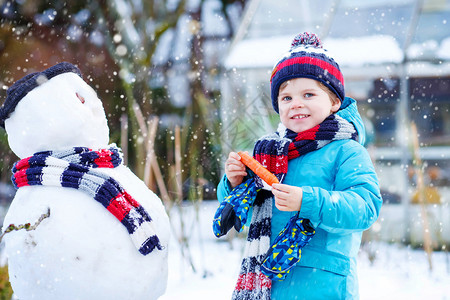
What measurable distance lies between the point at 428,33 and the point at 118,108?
3.08m

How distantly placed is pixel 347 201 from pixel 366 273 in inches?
92.6

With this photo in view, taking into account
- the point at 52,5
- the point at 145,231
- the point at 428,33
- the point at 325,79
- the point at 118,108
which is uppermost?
the point at 52,5

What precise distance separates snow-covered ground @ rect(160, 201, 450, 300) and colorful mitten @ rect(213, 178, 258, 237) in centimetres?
146

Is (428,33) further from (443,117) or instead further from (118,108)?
(118,108)

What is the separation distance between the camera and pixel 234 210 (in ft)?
4.10

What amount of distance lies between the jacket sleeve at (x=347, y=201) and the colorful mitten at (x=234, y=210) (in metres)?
0.20

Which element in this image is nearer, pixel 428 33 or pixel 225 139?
pixel 225 139

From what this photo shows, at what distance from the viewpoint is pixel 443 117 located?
418 centimetres

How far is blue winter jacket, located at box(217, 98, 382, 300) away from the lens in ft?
3.60

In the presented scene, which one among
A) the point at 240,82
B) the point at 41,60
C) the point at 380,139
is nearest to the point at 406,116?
the point at 380,139

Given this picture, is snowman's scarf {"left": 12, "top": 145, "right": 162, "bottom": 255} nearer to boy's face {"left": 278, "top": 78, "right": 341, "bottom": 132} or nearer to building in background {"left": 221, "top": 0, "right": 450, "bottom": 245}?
boy's face {"left": 278, "top": 78, "right": 341, "bottom": 132}

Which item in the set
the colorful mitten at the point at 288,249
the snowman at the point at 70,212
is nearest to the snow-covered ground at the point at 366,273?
the snowman at the point at 70,212

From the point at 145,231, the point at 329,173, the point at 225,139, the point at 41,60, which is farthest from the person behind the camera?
the point at 41,60

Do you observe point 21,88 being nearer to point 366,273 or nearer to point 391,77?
point 366,273
